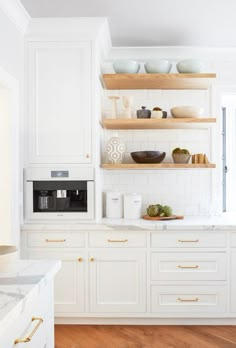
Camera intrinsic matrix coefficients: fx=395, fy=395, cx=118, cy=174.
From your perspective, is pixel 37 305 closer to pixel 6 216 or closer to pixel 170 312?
pixel 6 216

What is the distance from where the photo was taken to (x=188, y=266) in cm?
327

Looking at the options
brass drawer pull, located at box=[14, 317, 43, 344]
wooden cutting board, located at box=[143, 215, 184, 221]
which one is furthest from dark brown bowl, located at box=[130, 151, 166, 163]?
brass drawer pull, located at box=[14, 317, 43, 344]

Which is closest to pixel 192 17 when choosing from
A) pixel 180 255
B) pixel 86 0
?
pixel 86 0

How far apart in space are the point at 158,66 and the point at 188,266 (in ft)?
5.90

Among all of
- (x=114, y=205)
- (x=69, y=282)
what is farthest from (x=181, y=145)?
(x=69, y=282)

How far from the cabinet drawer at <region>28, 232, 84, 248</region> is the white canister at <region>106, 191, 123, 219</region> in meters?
0.51

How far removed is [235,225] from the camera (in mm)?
3240

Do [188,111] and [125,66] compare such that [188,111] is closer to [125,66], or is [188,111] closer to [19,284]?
[125,66]

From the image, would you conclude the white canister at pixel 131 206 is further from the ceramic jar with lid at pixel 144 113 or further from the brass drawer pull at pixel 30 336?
the brass drawer pull at pixel 30 336

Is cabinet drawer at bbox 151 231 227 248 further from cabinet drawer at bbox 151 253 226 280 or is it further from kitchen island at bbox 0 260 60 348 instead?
kitchen island at bbox 0 260 60 348

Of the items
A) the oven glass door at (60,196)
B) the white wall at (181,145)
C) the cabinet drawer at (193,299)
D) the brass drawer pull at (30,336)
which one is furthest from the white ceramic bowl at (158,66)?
the brass drawer pull at (30,336)

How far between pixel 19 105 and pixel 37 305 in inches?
84.4

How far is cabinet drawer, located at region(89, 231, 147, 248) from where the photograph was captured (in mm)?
3271

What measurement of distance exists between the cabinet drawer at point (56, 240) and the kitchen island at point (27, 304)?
1496 millimetres
